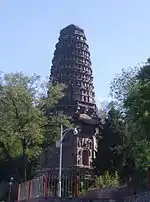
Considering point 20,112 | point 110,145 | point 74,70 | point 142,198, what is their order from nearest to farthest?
1. point 142,198
2. point 20,112
3. point 110,145
4. point 74,70

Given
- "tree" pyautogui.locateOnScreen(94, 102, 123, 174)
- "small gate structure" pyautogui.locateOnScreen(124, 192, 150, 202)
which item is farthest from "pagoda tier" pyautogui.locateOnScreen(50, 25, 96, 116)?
"small gate structure" pyautogui.locateOnScreen(124, 192, 150, 202)

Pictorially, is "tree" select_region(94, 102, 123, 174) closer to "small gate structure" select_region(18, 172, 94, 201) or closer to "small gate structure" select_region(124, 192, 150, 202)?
"small gate structure" select_region(18, 172, 94, 201)

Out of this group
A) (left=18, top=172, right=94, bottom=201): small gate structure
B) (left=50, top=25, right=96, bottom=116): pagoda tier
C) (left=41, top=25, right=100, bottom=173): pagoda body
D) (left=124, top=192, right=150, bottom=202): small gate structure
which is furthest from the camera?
(left=50, top=25, right=96, bottom=116): pagoda tier

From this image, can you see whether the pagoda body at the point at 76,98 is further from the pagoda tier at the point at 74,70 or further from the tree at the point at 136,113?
the tree at the point at 136,113

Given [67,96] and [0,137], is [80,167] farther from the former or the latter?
[0,137]

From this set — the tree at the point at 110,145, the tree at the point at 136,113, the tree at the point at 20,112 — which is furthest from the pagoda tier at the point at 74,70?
the tree at the point at 20,112

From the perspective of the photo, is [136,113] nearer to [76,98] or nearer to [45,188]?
[45,188]

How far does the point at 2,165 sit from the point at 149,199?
56044 mm

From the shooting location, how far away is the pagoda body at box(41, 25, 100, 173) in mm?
66750

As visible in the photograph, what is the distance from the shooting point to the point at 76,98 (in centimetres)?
7275

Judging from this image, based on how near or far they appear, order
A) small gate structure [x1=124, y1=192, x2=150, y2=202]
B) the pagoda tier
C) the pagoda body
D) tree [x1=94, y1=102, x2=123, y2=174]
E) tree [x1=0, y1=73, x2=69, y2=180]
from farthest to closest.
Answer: the pagoda tier < the pagoda body < tree [x1=94, y1=102, x2=123, y2=174] < tree [x1=0, y1=73, x2=69, y2=180] < small gate structure [x1=124, y1=192, x2=150, y2=202]

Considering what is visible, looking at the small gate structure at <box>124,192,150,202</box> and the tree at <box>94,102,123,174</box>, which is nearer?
the small gate structure at <box>124,192,150,202</box>

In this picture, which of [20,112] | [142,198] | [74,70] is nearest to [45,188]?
[142,198]

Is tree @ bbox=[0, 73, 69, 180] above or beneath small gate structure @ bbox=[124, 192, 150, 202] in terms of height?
above
